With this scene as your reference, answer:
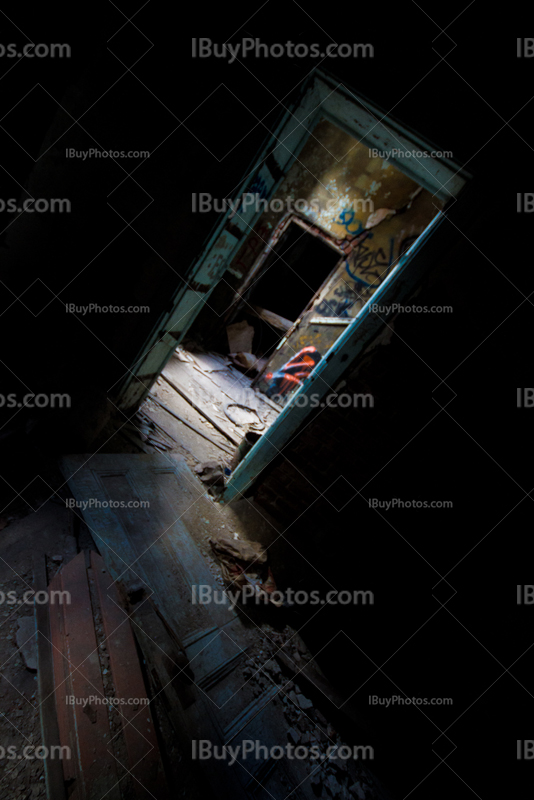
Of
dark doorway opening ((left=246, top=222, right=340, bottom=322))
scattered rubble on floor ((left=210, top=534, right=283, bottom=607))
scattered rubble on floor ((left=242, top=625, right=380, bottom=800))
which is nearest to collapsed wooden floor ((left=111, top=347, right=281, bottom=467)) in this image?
scattered rubble on floor ((left=210, top=534, right=283, bottom=607))

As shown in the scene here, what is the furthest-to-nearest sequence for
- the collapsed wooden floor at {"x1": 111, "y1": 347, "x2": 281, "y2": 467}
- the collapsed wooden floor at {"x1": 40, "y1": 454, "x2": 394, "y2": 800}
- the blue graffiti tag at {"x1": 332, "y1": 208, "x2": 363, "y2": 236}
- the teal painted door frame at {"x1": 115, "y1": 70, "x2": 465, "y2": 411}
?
the blue graffiti tag at {"x1": 332, "y1": 208, "x2": 363, "y2": 236}, the collapsed wooden floor at {"x1": 111, "y1": 347, "x2": 281, "y2": 467}, the teal painted door frame at {"x1": 115, "y1": 70, "x2": 465, "y2": 411}, the collapsed wooden floor at {"x1": 40, "y1": 454, "x2": 394, "y2": 800}

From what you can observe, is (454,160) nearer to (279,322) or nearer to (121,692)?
(121,692)

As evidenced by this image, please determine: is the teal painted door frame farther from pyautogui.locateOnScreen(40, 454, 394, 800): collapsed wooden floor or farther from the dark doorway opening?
the dark doorway opening

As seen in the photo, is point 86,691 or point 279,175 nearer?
point 86,691

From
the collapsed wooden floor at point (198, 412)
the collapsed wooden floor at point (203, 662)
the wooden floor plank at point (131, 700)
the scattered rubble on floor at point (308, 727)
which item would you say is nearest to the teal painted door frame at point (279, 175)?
the collapsed wooden floor at point (198, 412)

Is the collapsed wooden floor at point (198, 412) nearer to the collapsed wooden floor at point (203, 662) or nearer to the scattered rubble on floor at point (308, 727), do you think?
the collapsed wooden floor at point (203, 662)

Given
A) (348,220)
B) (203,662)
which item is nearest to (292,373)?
(348,220)

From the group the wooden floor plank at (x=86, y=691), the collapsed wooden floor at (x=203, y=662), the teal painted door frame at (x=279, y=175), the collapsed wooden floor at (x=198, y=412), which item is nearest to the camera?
the wooden floor plank at (x=86, y=691)

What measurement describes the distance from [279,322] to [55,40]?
226 inches

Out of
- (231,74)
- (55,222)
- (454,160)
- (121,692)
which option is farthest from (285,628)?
(231,74)

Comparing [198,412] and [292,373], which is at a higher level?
[292,373]

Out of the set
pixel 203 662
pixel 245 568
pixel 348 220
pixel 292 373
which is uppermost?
pixel 348 220

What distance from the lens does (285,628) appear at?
227 centimetres

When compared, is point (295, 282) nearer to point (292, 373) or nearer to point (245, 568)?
point (292, 373)
